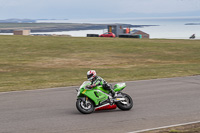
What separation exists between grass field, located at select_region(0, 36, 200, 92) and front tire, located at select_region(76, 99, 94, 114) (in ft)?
23.6

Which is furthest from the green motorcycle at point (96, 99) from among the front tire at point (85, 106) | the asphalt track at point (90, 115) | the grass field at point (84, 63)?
the grass field at point (84, 63)

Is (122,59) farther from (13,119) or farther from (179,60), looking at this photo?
(13,119)

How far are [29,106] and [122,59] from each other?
79.2ft

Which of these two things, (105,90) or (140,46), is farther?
(140,46)

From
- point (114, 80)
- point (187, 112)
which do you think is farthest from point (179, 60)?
Answer: point (187, 112)

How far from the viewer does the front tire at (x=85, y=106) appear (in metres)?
11.1

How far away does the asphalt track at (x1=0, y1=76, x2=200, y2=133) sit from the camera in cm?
954

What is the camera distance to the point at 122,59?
118 feet

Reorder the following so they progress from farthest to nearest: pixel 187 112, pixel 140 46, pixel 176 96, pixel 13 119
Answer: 1. pixel 140 46
2. pixel 176 96
3. pixel 187 112
4. pixel 13 119

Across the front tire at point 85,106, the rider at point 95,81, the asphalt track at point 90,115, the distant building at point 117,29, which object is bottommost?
the distant building at point 117,29

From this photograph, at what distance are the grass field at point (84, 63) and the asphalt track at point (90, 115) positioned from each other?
384 centimetres

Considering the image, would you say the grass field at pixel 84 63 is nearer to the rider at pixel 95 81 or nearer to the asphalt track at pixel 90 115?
the asphalt track at pixel 90 115

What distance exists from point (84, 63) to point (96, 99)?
21.9 metres

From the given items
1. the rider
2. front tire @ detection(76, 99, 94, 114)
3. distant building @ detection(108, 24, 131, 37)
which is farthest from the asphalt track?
distant building @ detection(108, 24, 131, 37)
